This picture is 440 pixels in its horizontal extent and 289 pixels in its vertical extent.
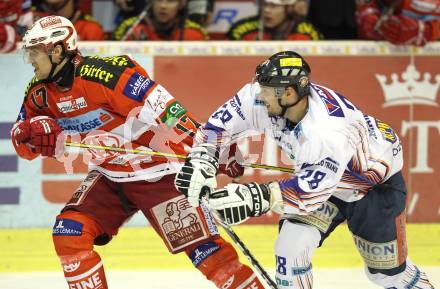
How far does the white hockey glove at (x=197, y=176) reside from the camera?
4.46 meters

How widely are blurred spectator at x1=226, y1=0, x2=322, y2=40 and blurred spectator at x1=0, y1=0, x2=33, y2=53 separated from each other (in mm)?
1474

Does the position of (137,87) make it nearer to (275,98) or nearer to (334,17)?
(275,98)

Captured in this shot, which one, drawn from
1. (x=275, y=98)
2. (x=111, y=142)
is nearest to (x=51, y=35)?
(x=111, y=142)

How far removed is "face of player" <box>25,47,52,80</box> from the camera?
4891 millimetres

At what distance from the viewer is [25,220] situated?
6.88 meters

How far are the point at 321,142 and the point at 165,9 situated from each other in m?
3.21

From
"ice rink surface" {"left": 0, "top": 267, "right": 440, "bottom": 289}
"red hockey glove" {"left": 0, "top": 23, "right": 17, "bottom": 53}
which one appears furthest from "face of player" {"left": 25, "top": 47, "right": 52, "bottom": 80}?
"red hockey glove" {"left": 0, "top": 23, "right": 17, "bottom": 53}

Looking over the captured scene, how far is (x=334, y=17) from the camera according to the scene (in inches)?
298

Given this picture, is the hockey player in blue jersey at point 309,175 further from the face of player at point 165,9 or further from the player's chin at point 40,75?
the face of player at point 165,9

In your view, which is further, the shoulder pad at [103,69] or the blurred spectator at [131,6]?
the blurred spectator at [131,6]

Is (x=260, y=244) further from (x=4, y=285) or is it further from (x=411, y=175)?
(x=4, y=285)

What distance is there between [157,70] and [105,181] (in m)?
2.03

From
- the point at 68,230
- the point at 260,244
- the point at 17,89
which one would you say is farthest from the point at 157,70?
the point at 68,230

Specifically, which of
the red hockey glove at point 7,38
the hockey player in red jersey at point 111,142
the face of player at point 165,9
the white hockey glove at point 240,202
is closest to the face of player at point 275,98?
the white hockey glove at point 240,202
